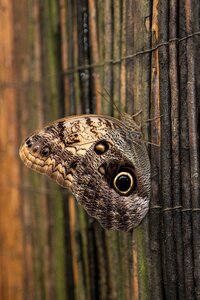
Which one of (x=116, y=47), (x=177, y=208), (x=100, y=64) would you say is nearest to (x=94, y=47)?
(x=100, y=64)

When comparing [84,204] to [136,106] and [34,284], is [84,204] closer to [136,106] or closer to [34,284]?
[136,106]

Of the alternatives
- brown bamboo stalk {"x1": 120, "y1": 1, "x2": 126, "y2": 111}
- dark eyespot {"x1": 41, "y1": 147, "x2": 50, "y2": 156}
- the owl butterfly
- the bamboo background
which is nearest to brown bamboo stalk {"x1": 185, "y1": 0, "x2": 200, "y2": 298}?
the bamboo background

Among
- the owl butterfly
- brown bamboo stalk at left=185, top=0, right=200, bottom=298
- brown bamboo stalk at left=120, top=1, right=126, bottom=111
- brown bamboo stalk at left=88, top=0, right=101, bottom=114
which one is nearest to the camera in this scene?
brown bamboo stalk at left=185, top=0, right=200, bottom=298

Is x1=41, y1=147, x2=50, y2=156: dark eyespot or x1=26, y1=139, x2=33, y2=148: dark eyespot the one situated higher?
x1=26, y1=139, x2=33, y2=148: dark eyespot

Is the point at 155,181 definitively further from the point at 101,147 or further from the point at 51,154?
the point at 51,154

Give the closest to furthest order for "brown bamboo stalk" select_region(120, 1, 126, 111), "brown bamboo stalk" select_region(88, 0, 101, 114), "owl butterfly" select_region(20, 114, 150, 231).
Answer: "owl butterfly" select_region(20, 114, 150, 231), "brown bamboo stalk" select_region(120, 1, 126, 111), "brown bamboo stalk" select_region(88, 0, 101, 114)

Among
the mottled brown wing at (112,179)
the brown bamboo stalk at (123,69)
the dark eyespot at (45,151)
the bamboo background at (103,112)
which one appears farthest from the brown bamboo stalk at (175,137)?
the dark eyespot at (45,151)

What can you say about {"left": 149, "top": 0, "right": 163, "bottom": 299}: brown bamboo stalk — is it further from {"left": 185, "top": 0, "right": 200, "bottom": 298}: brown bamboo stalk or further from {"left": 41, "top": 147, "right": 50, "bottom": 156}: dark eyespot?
{"left": 41, "top": 147, "right": 50, "bottom": 156}: dark eyespot

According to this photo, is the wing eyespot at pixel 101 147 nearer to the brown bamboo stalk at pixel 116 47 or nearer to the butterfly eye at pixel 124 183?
the butterfly eye at pixel 124 183
